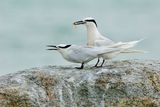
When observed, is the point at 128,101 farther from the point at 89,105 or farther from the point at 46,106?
the point at 46,106

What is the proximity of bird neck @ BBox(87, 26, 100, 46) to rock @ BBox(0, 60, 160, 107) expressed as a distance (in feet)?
6.89

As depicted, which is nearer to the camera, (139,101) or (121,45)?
(139,101)

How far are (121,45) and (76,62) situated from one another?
3.49ft

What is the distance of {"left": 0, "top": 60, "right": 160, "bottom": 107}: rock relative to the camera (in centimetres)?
882

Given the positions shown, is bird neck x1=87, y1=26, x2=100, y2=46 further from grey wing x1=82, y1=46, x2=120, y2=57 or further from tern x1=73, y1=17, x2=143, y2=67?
grey wing x1=82, y1=46, x2=120, y2=57

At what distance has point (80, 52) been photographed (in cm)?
1044

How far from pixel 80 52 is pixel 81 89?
1.55m

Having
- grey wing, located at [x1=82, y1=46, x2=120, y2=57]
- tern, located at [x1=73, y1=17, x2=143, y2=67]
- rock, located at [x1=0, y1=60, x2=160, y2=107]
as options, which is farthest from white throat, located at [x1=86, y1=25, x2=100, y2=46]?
rock, located at [x1=0, y1=60, x2=160, y2=107]

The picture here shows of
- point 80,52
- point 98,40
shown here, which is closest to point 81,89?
point 80,52

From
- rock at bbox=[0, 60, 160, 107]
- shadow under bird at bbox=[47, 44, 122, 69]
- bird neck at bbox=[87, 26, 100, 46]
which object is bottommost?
rock at bbox=[0, 60, 160, 107]

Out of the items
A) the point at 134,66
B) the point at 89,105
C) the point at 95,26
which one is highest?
the point at 95,26

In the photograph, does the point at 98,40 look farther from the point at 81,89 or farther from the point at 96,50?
the point at 81,89

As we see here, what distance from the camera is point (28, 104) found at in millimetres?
8719

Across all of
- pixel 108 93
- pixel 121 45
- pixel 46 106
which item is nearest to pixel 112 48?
pixel 121 45
